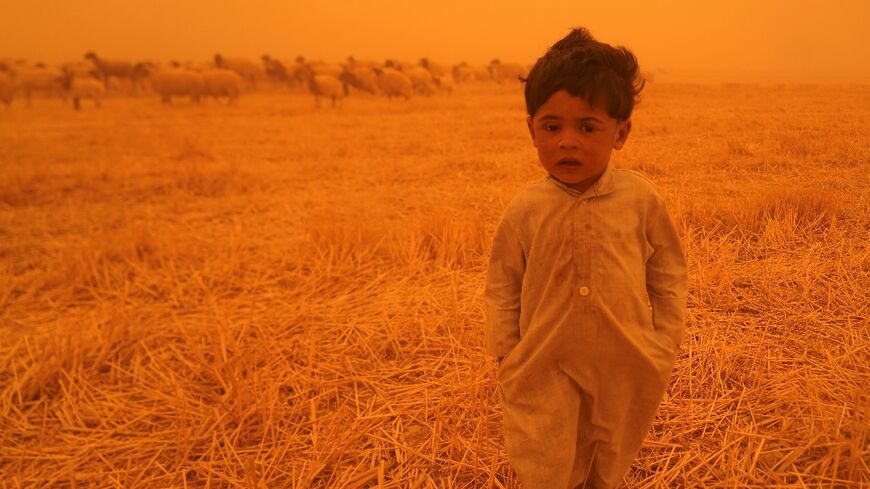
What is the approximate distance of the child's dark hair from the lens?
3.26 feet

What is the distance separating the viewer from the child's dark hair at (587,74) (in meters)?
0.99

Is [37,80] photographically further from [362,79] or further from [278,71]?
[362,79]

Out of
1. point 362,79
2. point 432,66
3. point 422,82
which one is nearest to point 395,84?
point 362,79

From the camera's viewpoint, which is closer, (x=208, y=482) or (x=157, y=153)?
(x=208, y=482)

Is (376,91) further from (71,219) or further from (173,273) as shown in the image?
(173,273)

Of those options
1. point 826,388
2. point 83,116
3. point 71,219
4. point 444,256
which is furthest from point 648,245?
point 83,116

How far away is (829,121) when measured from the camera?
4227 millimetres

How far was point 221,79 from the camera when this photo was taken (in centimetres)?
Result: 1616

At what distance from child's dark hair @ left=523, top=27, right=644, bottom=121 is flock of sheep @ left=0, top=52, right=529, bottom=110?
1501cm

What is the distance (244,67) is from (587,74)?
84.6 ft

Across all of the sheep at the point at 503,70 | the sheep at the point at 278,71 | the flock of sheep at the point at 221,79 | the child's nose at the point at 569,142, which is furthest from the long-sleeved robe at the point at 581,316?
the sheep at the point at 503,70

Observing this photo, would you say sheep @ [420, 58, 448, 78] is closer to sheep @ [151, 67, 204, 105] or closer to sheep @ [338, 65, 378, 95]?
sheep @ [338, 65, 378, 95]

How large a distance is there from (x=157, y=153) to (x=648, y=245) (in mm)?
7519

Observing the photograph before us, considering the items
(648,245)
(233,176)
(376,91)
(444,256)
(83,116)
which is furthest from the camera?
(376,91)
